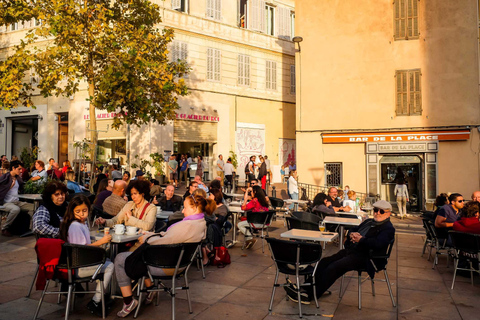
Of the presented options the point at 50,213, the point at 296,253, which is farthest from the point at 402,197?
the point at 50,213

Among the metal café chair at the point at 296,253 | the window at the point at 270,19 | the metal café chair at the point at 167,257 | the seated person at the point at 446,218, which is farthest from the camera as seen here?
the window at the point at 270,19

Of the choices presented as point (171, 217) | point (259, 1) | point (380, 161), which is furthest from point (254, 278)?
point (259, 1)

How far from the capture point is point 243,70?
25.5m

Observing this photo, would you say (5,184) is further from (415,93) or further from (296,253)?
(415,93)

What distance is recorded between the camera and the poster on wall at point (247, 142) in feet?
82.2

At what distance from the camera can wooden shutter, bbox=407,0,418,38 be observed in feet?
57.6

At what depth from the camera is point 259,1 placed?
26.5 m

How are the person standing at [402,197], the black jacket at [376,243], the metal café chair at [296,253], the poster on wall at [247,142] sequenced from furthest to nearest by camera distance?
the poster on wall at [247,142] → the person standing at [402,197] → the black jacket at [376,243] → the metal café chair at [296,253]

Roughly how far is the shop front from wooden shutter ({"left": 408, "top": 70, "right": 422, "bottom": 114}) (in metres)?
0.98

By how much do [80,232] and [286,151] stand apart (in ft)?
75.3

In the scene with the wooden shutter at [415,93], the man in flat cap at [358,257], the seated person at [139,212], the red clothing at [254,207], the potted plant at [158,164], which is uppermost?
the wooden shutter at [415,93]

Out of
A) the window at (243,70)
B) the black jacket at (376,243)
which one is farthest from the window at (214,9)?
the black jacket at (376,243)

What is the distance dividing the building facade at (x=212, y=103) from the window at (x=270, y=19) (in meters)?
0.06

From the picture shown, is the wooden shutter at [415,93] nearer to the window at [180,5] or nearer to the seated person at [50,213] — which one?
the window at [180,5]
